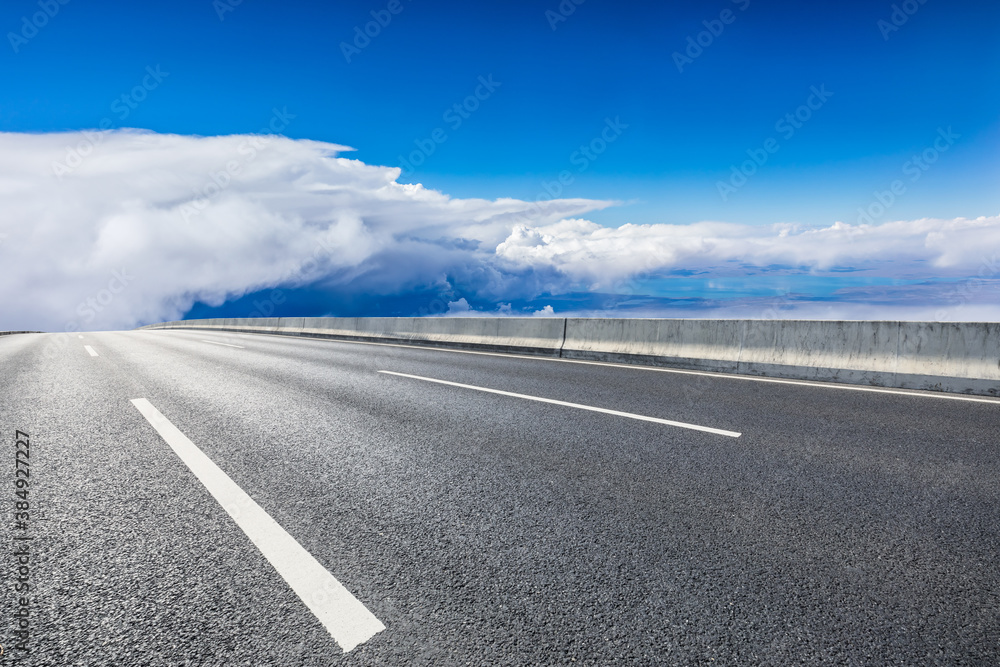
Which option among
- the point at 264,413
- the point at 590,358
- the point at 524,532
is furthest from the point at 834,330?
the point at 264,413

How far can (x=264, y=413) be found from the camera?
6.05 meters

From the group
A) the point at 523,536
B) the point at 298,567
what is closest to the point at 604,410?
the point at 523,536

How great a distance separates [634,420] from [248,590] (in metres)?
4.11

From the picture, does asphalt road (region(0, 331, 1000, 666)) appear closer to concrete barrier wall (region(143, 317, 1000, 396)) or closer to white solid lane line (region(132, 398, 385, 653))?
white solid lane line (region(132, 398, 385, 653))

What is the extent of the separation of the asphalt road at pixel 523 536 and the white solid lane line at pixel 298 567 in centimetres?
4

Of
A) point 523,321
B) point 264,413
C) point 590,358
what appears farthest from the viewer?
point 523,321

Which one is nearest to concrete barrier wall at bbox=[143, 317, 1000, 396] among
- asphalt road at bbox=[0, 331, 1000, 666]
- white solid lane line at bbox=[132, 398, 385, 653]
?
asphalt road at bbox=[0, 331, 1000, 666]

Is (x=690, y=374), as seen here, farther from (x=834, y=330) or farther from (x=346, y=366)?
(x=346, y=366)

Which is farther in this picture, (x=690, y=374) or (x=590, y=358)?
(x=590, y=358)

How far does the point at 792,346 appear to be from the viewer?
902 cm

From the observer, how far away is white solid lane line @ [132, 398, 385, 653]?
209cm

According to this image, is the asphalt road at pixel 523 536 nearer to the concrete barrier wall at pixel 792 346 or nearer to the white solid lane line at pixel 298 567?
the white solid lane line at pixel 298 567

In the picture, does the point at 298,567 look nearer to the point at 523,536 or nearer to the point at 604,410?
the point at 523,536

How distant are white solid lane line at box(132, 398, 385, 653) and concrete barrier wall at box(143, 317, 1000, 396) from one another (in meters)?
8.29
